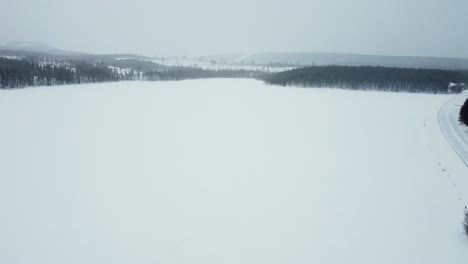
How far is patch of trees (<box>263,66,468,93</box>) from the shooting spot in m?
127

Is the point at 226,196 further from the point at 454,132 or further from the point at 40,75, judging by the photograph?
the point at 40,75

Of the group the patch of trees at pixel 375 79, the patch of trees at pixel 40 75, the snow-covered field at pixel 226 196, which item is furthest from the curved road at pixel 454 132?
the patch of trees at pixel 40 75

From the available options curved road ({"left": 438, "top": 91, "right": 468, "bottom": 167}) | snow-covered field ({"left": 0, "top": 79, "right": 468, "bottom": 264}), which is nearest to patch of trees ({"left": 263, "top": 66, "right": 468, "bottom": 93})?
curved road ({"left": 438, "top": 91, "right": 468, "bottom": 167})

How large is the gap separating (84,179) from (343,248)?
19.4 meters

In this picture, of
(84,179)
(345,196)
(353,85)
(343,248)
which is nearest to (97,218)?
(84,179)

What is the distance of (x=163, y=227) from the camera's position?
647 inches

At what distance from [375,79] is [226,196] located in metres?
131

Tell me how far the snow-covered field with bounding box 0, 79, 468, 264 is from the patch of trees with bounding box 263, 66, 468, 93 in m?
96.3

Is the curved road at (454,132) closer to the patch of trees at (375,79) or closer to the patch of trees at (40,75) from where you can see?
the patch of trees at (375,79)

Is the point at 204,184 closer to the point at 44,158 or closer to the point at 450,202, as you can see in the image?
the point at 44,158

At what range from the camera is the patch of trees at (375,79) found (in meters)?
127

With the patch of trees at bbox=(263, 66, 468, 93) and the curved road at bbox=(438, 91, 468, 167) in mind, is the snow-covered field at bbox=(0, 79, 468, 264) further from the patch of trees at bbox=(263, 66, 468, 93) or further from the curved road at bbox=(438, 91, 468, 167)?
the patch of trees at bbox=(263, 66, 468, 93)

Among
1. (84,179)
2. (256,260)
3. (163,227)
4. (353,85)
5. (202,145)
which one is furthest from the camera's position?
(353,85)

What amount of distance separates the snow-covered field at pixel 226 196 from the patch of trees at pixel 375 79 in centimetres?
9628
